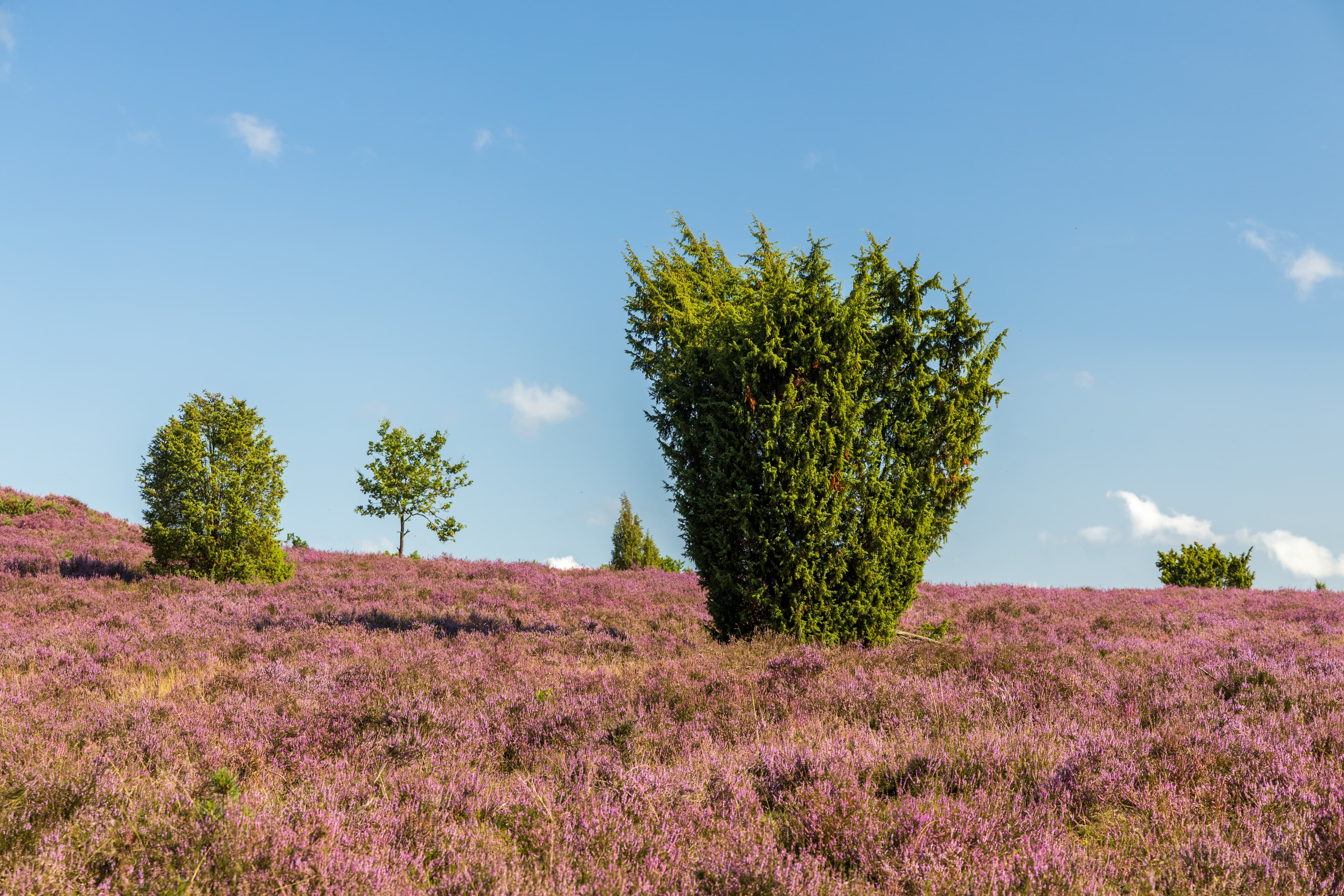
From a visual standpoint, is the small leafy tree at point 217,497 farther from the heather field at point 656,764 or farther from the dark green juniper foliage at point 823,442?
the dark green juniper foliage at point 823,442

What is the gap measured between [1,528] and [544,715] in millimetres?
26621

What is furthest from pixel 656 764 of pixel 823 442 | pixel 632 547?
pixel 632 547

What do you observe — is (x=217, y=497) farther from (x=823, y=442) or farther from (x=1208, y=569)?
(x=1208, y=569)

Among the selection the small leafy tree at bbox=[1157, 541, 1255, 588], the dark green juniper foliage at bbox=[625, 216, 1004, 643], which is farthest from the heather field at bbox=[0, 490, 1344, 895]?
the small leafy tree at bbox=[1157, 541, 1255, 588]

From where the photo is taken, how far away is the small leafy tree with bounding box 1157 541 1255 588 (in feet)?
88.3

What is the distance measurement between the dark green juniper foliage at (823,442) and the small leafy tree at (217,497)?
1070 cm

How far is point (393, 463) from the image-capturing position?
1220 inches

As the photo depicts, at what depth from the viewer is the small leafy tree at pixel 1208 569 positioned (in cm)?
2691

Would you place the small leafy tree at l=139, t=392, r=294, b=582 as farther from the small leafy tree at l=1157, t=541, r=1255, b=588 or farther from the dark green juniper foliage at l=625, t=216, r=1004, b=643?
the small leafy tree at l=1157, t=541, r=1255, b=588

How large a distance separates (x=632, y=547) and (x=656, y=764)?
29.8 meters

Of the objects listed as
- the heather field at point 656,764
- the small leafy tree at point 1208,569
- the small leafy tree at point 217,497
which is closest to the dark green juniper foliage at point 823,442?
the heather field at point 656,764

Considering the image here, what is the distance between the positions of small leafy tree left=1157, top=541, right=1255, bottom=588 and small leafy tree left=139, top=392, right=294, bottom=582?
30.7 m

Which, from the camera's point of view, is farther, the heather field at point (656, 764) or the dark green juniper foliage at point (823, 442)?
the dark green juniper foliage at point (823, 442)

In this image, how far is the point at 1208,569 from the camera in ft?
89.5
